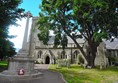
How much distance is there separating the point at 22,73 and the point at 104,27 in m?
15.0

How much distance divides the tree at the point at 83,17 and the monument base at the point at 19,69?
36.8 ft

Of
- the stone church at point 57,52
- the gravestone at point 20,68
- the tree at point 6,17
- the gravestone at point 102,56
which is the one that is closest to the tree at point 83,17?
the tree at point 6,17

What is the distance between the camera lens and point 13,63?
14555mm

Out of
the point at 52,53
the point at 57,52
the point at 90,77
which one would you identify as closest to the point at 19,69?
the point at 90,77

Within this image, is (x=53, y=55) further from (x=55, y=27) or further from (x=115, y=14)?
(x=115, y=14)

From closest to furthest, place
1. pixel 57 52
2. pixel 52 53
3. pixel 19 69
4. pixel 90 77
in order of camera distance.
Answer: pixel 19 69
pixel 90 77
pixel 57 52
pixel 52 53

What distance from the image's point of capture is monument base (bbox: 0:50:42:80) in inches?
531

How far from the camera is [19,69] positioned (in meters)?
14.3

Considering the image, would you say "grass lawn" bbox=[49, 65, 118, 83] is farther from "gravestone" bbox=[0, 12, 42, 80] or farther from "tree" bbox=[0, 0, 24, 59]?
"tree" bbox=[0, 0, 24, 59]

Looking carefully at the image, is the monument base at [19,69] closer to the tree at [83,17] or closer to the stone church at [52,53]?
the tree at [83,17]

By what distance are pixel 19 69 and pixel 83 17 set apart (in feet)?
41.7

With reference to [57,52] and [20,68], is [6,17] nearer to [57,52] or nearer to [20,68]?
[20,68]

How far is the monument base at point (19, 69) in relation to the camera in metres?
13.5

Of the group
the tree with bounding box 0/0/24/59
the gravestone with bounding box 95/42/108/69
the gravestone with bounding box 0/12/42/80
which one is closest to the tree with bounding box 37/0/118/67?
the tree with bounding box 0/0/24/59
